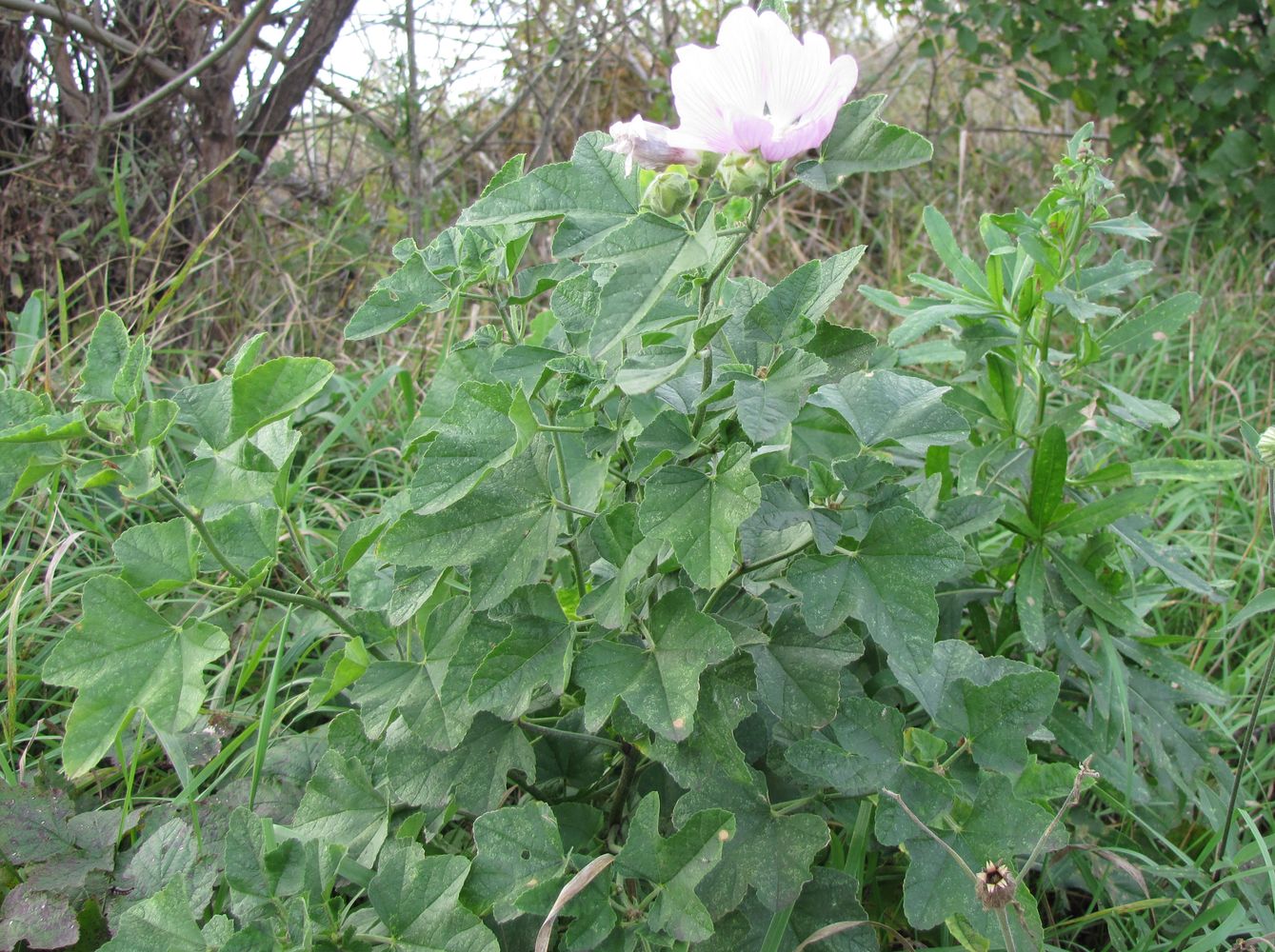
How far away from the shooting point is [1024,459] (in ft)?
5.46

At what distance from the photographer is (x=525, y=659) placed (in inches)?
44.9

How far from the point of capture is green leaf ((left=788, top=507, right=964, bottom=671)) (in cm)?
105

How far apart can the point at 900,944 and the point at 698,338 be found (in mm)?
972

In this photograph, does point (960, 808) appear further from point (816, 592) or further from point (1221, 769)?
point (1221, 769)

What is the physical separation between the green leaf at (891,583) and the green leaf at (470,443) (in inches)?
12.9

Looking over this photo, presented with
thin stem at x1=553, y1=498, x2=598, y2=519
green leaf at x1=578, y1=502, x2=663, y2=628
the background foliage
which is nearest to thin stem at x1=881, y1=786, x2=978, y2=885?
green leaf at x1=578, y1=502, x2=663, y2=628

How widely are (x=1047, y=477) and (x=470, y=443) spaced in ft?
2.90

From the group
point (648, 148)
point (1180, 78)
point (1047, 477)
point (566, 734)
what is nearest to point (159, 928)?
point (566, 734)

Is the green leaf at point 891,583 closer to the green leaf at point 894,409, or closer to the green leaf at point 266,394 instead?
the green leaf at point 894,409

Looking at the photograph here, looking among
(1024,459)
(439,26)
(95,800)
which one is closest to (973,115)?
(439,26)

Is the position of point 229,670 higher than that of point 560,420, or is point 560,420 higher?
point 560,420

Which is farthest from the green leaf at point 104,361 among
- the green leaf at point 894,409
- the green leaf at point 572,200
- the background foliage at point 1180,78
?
the background foliage at point 1180,78

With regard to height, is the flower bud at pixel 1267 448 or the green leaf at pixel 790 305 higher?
the green leaf at pixel 790 305

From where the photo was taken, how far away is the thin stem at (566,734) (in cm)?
124
